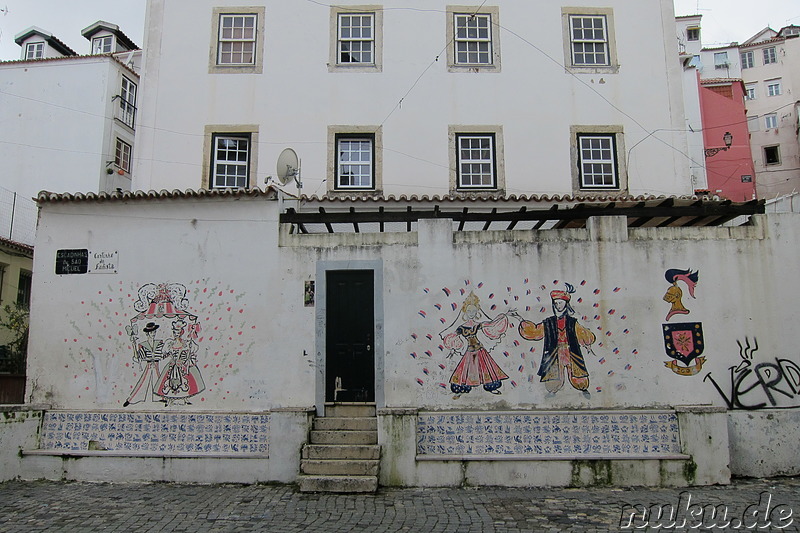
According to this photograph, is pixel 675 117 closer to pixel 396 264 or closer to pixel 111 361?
pixel 396 264

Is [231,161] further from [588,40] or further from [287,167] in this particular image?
[588,40]

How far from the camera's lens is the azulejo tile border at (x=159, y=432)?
336 inches

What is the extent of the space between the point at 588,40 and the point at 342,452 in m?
11.4

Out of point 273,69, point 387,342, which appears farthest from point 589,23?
point 387,342

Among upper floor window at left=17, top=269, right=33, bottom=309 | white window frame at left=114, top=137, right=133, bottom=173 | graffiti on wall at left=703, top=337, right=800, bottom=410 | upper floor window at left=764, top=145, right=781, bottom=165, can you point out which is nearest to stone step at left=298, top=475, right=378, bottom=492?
graffiti on wall at left=703, top=337, right=800, bottom=410

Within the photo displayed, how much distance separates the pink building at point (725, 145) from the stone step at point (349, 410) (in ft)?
71.6

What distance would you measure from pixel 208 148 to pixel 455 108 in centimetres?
586

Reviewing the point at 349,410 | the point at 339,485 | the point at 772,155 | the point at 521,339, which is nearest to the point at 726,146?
the point at 772,155

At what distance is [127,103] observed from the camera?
2331cm

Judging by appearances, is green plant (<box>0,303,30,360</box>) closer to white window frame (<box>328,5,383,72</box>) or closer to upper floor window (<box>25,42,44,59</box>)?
white window frame (<box>328,5,383,72</box>)

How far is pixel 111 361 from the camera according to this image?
9.09 metres

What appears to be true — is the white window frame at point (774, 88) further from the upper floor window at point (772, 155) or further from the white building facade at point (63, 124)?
the white building facade at point (63, 124)

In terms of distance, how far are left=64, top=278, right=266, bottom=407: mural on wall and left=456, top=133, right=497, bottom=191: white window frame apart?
21.2 feet

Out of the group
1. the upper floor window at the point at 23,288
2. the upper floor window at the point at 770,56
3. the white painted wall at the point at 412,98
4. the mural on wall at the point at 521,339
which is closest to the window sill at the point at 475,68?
the white painted wall at the point at 412,98
